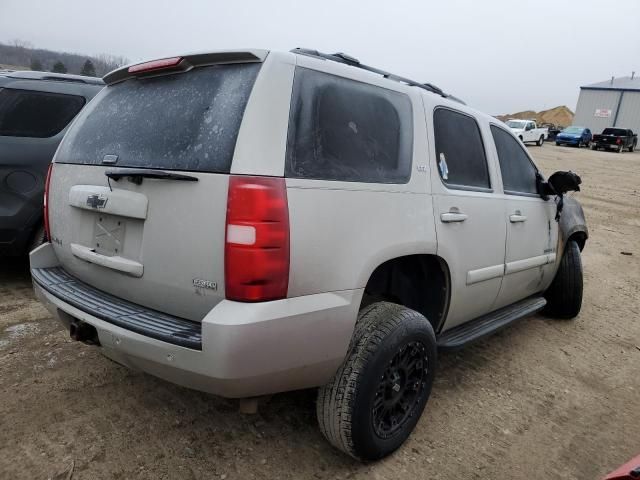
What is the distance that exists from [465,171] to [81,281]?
224 cm

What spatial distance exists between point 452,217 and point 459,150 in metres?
0.51

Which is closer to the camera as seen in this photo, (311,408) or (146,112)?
(146,112)

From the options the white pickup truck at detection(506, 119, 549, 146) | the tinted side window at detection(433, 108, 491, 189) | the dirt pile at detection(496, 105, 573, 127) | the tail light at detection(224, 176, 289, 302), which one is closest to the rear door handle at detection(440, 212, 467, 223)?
the tinted side window at detection(433, 108, 491, 189)

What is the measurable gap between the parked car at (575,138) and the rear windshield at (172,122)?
3631 cm

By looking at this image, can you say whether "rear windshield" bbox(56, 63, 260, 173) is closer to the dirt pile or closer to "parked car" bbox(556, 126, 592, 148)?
"parked car" bbox(556, 126, 592, 148)

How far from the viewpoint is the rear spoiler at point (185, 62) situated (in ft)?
6.46

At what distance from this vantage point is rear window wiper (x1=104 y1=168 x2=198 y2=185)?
6.09 feet

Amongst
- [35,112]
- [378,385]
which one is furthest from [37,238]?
[378,385]

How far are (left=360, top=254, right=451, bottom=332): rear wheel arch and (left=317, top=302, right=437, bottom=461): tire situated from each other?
0.95 feet

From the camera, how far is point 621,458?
8.36 feet

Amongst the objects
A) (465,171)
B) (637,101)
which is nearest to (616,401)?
(465,171)

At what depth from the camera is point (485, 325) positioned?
315cm

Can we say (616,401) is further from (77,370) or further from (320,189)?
(77,370)

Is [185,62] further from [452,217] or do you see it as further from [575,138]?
[575,138]
